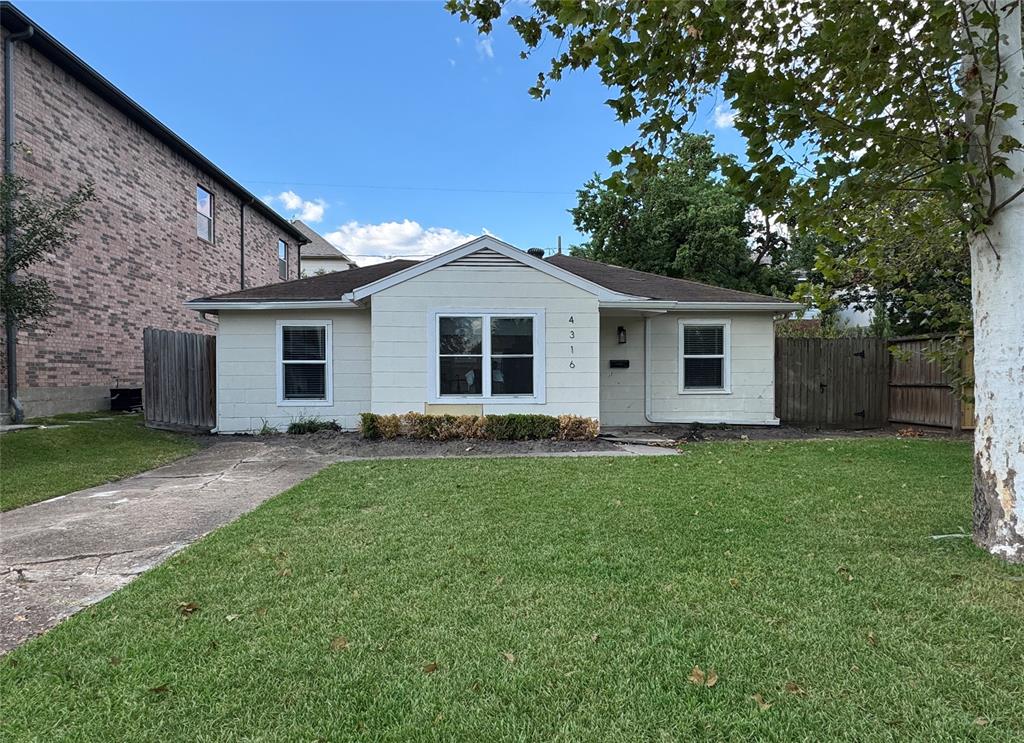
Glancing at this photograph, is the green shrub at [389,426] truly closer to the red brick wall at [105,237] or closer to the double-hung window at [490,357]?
the double-hung window at [490,357]

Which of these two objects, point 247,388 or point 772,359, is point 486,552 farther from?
point 772,359

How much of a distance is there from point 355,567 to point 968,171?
4.63 m

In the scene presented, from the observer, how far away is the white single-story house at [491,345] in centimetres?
921

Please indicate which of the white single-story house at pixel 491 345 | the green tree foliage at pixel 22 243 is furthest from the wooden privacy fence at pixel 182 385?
the green tree foliage at pixel 22 243

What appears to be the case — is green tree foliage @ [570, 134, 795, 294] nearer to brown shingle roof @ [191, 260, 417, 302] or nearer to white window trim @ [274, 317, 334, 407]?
brown shingle roof @ [191, 260, 417, 302]

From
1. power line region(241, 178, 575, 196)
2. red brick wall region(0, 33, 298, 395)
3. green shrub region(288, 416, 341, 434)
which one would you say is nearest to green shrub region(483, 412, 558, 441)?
green shrub region(288, 416, 341, 434)

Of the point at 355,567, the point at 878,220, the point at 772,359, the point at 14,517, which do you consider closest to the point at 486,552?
the point at 355,567

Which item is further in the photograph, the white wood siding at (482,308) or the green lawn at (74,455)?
the white wood siding at (482,308)

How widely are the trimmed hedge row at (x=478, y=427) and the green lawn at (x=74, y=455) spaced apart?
3131mm

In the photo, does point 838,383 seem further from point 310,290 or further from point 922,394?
point 310,290

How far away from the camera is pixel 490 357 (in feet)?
30.5

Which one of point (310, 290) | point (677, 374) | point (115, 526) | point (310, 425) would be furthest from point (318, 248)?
point (115, 526)

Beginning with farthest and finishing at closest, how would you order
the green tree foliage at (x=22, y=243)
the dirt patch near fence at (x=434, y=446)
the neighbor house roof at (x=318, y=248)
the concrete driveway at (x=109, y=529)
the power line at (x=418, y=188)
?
the neighbor house roof at (x=318, y=248) < the power line at (x=418, y=188) < the dirt patch near fence at (x=434, y=446) < the green tree foliage at (x=22, y=243) < the concrete driveway at (x=109, y=529)

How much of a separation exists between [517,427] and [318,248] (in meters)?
32.7
